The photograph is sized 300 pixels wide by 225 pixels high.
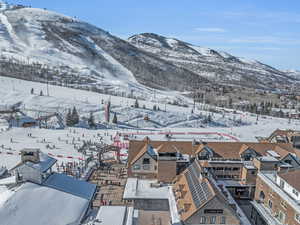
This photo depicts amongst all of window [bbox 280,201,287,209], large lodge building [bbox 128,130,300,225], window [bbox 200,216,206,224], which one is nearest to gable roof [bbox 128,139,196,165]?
large lodge building [bbox 128,130,300,225]

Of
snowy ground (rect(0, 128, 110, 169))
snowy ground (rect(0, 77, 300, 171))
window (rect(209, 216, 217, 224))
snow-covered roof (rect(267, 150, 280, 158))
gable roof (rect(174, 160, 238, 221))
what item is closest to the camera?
window (rect(209, 216, 217, 224))

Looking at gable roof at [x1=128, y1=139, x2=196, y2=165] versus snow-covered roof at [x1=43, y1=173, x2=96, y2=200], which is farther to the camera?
gable roof at [x1=128, y1=139, x2=196, y2=165]

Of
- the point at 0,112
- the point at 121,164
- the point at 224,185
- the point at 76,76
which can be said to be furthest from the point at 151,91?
the point at 224,185

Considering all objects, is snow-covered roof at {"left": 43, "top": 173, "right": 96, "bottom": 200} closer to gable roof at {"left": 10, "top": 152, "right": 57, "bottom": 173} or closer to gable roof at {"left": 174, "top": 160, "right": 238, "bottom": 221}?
gable roof at {"left": 10, "top": 152, "right": 57, "bottom": 173}

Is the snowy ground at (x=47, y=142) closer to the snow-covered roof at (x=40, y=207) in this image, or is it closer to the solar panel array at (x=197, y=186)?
the snow-covered roof at (x=40, y=207)

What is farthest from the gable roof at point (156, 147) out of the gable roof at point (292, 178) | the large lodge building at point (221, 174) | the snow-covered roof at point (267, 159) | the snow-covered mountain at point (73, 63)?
the snow-covered mountain at point (73, 63)
